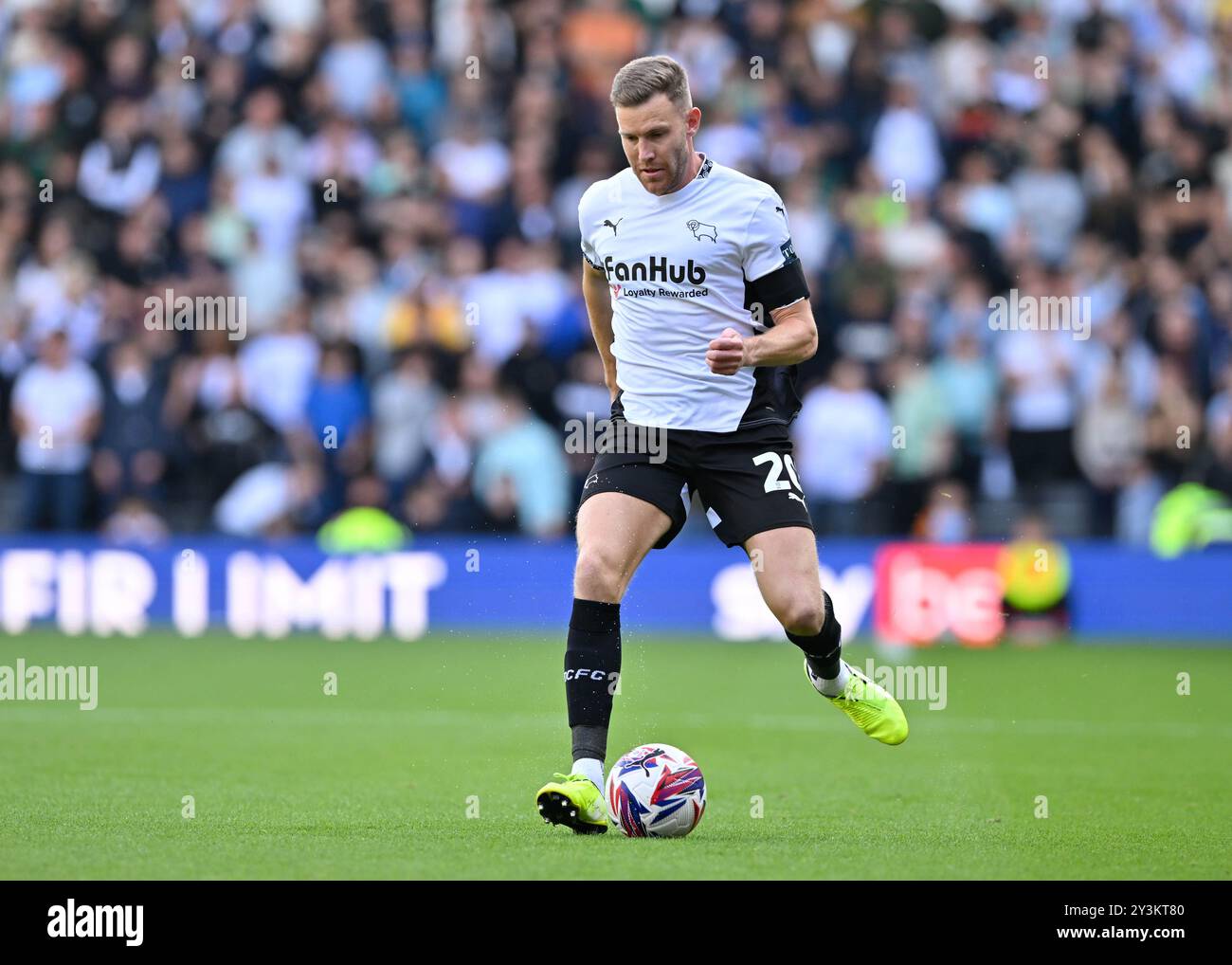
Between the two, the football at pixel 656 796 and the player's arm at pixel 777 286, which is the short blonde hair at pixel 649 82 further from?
the football at pixel 656 796

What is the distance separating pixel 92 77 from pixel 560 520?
7.22 meters

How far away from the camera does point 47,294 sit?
18469mm

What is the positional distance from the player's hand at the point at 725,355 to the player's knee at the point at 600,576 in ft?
2.70

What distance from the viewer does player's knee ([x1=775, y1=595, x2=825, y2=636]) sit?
760 cm

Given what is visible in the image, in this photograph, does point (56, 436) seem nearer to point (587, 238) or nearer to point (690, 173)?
point (587, 238)

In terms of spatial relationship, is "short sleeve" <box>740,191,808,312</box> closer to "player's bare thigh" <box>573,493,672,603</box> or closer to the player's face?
the player's face

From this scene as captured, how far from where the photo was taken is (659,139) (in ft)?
24.4

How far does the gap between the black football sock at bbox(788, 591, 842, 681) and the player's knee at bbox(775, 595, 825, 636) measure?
47 mm

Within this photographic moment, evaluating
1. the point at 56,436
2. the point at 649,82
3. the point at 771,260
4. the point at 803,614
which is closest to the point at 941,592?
the point at 56,436

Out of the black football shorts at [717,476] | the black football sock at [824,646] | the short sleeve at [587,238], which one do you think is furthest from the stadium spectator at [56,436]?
the black football sock at [824,646]

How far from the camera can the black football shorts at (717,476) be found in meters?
7.60

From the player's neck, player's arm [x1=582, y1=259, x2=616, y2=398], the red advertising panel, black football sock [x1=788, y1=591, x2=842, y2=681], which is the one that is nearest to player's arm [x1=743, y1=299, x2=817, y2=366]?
the player's neck
